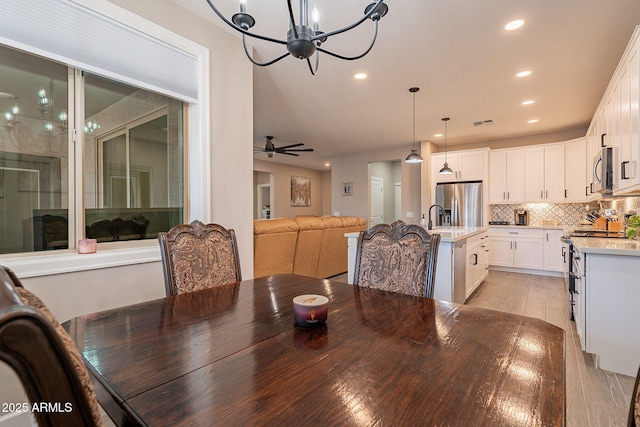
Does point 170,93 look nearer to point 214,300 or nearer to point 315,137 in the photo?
point 214,300

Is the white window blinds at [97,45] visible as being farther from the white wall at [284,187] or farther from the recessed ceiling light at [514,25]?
the white wall at [284,187]

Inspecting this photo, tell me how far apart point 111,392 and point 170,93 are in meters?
2.12

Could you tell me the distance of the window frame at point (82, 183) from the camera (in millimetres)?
1693

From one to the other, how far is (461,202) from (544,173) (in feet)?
4.80

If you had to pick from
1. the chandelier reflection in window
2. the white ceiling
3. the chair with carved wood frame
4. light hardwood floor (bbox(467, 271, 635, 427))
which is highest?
the white ceiling

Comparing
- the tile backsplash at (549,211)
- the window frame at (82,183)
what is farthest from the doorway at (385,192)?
the window frame at (82,183)

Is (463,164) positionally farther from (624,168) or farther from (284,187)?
(284,187)

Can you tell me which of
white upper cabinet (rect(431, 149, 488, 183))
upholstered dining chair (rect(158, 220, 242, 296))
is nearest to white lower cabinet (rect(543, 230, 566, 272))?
white upper cabinet (rect(431, 149, 488, 183))

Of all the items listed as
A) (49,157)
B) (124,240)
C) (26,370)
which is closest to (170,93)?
(49,157)

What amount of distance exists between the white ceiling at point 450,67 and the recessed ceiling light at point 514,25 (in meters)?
0.04

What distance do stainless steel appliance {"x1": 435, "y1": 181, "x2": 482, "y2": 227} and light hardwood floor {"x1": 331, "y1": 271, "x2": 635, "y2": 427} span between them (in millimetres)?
1265

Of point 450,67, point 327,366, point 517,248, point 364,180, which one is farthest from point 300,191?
point 327,366

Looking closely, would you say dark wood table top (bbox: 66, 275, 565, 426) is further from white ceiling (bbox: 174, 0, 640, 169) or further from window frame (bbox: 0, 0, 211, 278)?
white ceiling (bbox: 174, 0, 640, 169)

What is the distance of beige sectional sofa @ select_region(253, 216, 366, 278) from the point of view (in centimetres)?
362
